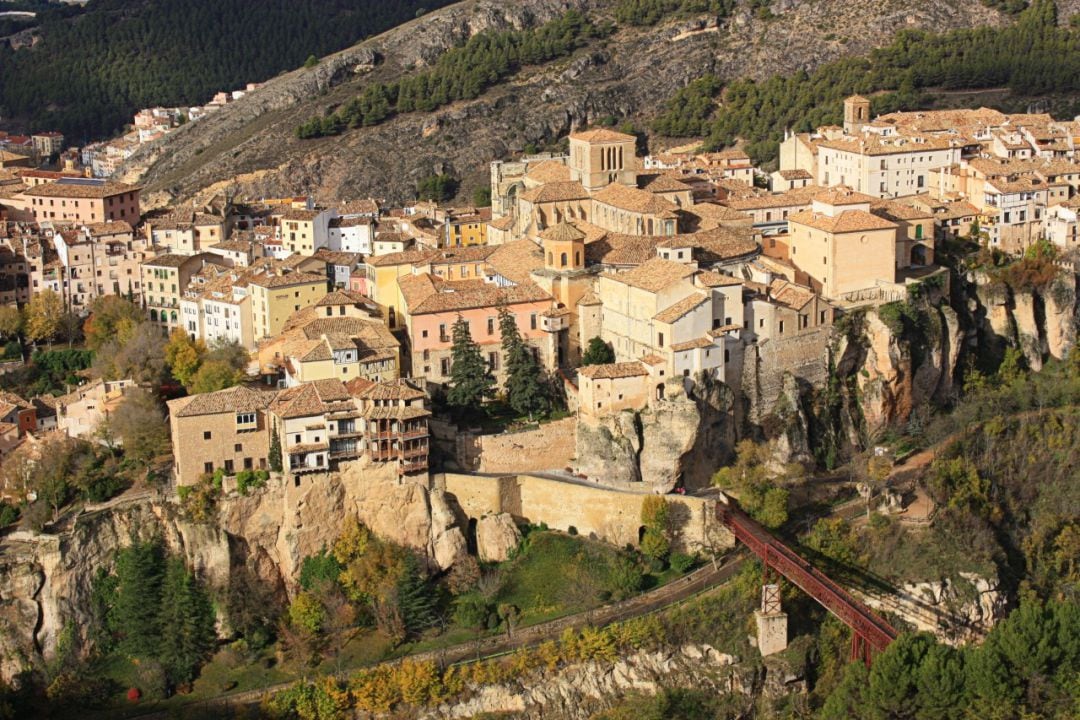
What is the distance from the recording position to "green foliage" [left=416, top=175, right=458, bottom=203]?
73.3 meters

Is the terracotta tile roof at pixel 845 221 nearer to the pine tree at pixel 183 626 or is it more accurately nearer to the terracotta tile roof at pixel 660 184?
the terracotta tile roof at pixel 660 184

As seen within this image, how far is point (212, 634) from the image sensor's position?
40.1 m

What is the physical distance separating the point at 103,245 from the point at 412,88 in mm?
31169

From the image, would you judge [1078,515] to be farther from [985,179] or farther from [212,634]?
[212,634]

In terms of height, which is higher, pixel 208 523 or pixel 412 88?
pixel 412 88

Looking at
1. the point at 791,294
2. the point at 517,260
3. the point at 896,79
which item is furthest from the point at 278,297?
the point at 896,79

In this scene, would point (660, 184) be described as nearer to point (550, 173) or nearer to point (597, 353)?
point (550, 173)

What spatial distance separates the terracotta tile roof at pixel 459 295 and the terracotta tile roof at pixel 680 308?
4548 mm

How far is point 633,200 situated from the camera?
5134cm

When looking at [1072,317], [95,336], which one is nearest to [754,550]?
[1072,317]

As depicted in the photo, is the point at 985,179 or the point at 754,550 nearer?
the point at 754,550

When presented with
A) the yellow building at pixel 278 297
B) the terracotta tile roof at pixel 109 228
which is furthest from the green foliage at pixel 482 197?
the yellow building at pixel 278 297

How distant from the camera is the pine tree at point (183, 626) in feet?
129

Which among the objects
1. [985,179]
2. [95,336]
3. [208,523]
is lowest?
[208,523]
